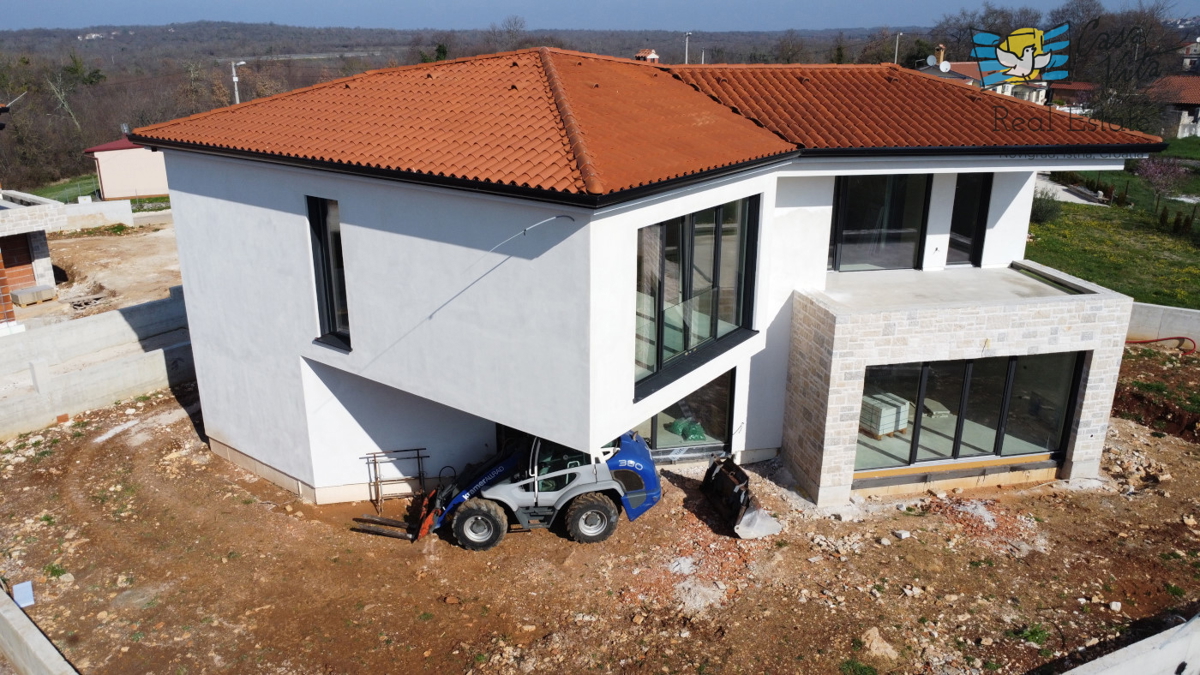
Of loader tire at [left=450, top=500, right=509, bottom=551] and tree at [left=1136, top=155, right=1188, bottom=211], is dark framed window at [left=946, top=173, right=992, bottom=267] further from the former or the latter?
tree at [left=1136, top=155, right=1188, bottom=211]

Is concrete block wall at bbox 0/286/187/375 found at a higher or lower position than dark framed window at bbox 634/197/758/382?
lower

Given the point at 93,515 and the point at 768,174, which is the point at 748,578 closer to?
the point at 768,174

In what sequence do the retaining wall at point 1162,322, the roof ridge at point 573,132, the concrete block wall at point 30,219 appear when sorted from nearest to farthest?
the roof ridge at point 573,132 → the retaining wall at point 1162,322 → the concrete block wall at point 30,219

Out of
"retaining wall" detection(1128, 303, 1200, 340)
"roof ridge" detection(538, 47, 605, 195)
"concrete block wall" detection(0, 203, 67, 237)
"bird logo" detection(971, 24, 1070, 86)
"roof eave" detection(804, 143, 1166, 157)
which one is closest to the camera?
"roof ridge" detection(538, 47, 605, 195)

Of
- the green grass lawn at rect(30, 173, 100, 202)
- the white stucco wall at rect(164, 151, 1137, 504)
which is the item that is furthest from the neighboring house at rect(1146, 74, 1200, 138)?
the green grass lawn at rect(30, 173, 100, 202)

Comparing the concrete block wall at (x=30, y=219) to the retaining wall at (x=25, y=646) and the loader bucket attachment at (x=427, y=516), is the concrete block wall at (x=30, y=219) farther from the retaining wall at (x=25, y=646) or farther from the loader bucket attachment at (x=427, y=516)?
the loader bucket attachment at (x=427, y=516)

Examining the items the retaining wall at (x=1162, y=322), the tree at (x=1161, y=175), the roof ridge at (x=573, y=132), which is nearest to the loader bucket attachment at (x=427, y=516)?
the roof ridge at (x=573, y=132)
